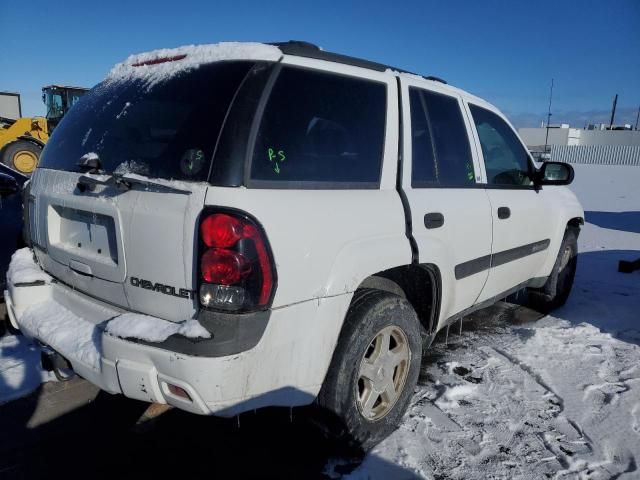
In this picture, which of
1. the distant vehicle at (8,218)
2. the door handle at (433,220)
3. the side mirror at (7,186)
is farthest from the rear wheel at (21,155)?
the door handle at (433,220)

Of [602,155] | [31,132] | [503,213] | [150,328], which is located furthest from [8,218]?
[602,155]

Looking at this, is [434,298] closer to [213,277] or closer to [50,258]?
[213,277]

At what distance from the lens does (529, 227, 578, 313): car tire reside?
445cm

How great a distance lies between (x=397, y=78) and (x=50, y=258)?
2089mm

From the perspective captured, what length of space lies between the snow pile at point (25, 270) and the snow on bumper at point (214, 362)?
0.32 m

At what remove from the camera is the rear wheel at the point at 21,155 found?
12523mm

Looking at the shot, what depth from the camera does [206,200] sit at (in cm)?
175

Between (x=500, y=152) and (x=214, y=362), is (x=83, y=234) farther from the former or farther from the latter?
(x=500, y=152)

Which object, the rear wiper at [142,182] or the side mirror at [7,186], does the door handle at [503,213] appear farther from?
the side mirror at [7,186]

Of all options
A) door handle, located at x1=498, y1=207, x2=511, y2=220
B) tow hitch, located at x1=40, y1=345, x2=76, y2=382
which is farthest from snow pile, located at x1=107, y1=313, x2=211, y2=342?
door handle, located at x1=498, y1=207, x2=511, y2=220

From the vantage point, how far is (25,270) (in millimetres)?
2531

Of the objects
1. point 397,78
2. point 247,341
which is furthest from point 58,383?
point 397,78

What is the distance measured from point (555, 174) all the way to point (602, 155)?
138 feet

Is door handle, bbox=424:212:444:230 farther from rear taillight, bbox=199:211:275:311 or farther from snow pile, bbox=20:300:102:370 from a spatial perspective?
snow pile, bbox=20:300:102:370
